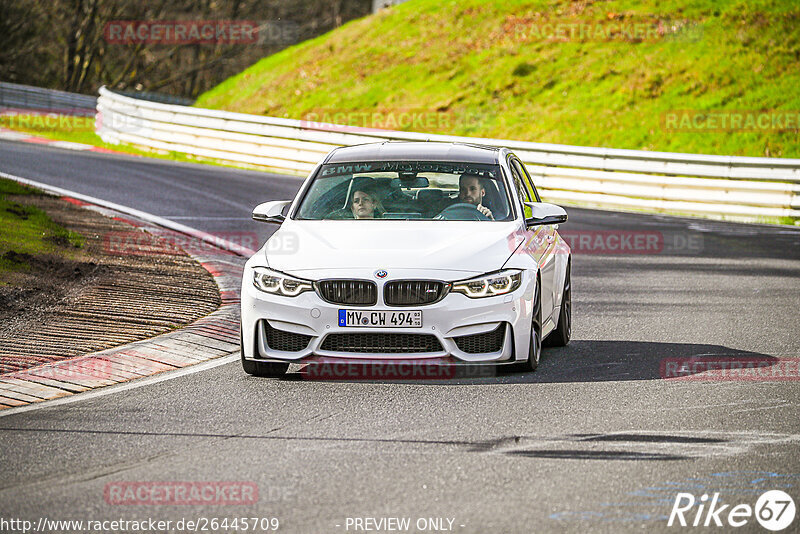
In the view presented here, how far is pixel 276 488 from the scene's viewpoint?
5844mm

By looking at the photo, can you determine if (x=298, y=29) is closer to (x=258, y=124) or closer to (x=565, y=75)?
(x=565, y=75)

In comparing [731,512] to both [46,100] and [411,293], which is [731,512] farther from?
[46,100]

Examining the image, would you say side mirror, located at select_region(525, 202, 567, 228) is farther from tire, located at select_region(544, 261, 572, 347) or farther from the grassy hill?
the grassy hill

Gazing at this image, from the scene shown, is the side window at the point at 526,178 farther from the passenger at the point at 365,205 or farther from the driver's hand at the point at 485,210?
the passenger at the point at 365,205

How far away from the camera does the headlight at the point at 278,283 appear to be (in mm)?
8367

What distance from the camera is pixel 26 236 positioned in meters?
14.0

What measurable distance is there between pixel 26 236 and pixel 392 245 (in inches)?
267

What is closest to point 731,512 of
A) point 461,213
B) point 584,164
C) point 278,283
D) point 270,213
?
point 278,283

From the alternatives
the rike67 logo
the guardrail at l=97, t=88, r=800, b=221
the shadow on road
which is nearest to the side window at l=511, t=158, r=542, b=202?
the shadow on road

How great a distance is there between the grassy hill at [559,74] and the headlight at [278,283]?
20757 mm

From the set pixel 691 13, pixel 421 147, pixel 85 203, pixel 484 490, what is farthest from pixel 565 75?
pixel 484 490

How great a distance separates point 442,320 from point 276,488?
2.64 meters

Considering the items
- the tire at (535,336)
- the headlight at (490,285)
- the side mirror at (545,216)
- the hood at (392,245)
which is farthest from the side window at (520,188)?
the headlight at (490,285)

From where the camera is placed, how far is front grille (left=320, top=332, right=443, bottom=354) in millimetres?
8273
